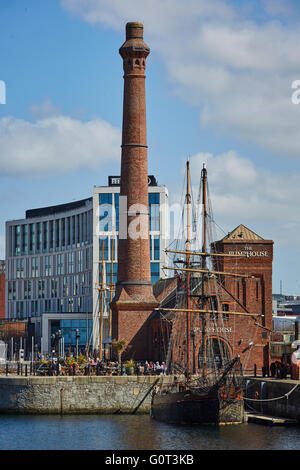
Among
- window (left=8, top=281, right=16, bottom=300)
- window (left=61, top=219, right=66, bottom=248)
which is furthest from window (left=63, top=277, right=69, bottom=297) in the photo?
window (left=8, top=281, right=16, bottom=300)

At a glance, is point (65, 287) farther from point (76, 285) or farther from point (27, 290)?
point (27, 290)

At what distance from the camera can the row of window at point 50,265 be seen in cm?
14412

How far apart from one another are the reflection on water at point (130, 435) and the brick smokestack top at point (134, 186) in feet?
67.4

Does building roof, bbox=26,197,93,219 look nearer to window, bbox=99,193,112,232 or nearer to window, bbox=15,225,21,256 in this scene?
window, bbox=15,225,21,256

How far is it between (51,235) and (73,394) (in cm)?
9143

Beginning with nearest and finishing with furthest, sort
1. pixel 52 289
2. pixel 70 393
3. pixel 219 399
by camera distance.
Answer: pixel 219 399 < pixel 70 393 < pixel 52 289

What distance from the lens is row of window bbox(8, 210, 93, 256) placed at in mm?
143212

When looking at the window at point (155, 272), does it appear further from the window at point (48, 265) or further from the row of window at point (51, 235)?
the window at point (48, 265)

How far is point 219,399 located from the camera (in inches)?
2341

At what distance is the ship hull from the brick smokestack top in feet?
67.7

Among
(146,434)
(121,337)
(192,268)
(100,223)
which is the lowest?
(146,434)
